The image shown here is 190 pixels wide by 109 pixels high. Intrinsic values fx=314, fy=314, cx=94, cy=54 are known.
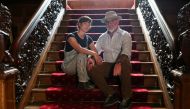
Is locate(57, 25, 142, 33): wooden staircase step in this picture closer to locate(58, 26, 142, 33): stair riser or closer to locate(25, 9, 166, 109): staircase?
locate(58, 26, 142, 33): stair riser

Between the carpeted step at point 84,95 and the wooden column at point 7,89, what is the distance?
0.74 meters

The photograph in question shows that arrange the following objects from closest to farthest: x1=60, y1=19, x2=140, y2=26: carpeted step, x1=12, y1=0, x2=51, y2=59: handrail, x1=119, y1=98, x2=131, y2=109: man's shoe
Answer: x1=119, y1=98, x2=131, y2=109: man's shoe
x1=12, y1=0, x2=51, y2=59: handrail
x1=60, y1=19, x2=140, y2=26: carpeted step

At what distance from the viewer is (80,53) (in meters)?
4.27

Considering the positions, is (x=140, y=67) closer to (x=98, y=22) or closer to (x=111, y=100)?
(x=111, y=100)

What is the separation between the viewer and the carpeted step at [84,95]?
173 inches

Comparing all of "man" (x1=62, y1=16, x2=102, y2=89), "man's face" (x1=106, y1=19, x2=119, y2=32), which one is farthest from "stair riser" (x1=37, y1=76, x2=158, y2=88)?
"man's face" (x1=106, y1=19, x2=119, y2=32)

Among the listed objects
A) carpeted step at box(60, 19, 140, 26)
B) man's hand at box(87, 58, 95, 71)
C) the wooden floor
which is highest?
the wooden floor

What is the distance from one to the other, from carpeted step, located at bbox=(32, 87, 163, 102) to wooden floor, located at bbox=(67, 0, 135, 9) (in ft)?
14.2

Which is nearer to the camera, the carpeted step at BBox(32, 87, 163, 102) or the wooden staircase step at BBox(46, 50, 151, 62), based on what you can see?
the carpeted step at BBox(32, 87, 163, 102)

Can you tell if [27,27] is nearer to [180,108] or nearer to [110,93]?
[110,93]

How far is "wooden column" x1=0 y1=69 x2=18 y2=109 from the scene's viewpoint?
11.6 feet

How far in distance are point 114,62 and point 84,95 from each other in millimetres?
631

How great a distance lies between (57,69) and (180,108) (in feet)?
7.65

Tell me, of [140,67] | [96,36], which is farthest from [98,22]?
[140,67]
